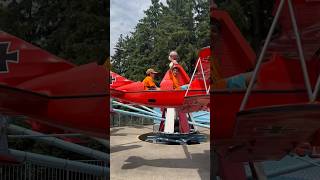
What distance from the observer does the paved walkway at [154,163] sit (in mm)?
2746

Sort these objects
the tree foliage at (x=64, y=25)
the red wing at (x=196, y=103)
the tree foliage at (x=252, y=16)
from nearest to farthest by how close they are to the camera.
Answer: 1. the tree foliage at (x=252, y=16)
2. the tree foliage at (x=64, y=25)
3. the red wing at (x=196, y=103)

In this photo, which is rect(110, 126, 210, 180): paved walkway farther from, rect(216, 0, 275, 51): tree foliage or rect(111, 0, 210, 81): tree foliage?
rect(216, 0, 275, 51): tree foliage

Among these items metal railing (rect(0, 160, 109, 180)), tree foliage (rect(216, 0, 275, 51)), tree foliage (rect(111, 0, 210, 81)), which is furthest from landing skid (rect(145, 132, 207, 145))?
tree foliage (rect(216, 0, 275, 51))

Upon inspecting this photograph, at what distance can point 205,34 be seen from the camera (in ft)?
10.2

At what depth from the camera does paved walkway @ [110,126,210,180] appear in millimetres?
2746

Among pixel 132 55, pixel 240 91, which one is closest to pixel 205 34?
pixel 132 55

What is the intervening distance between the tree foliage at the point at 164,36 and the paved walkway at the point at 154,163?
2.65 feet

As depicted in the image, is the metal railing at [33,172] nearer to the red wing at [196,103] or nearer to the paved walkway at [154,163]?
the paved walkway at [154,163]

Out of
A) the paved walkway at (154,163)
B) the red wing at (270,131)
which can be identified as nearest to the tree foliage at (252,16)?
the red wing at (270,131)

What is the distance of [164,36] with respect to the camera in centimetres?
345

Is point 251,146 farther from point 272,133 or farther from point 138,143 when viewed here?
point 138,143

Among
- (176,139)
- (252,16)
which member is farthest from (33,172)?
(176,139)

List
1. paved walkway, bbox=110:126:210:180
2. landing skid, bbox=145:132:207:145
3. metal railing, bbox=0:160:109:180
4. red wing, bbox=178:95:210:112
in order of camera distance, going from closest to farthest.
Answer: metal railing, bbox=0:160:109:180 → paved walkway, bbox=110:126:210:180 → red wing, bbox=178:95:210:112 → landing skid, bbox=145:132:207:145

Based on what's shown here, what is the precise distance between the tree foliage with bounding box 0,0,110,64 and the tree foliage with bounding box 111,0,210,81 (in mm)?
821
